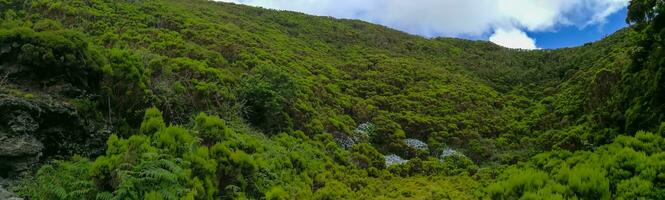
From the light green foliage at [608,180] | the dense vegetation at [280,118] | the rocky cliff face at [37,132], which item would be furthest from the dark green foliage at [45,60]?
the light green foliage at [608,180]

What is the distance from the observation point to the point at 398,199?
19.4 metres

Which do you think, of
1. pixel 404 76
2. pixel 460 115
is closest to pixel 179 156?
pixel 460 115

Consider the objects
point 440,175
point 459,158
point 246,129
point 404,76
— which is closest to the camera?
point 246,129

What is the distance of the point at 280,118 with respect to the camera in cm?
2297

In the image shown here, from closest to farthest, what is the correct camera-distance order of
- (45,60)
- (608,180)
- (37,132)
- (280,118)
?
(608,180)
(37,132)
(45,60)
(280,118)

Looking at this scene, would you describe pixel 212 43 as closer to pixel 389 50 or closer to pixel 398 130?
pixel 398 130

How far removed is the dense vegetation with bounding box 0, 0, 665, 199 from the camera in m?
10.3

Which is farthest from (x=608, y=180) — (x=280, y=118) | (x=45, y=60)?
(x=280, y=118)

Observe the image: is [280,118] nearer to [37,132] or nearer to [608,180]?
[37,132]

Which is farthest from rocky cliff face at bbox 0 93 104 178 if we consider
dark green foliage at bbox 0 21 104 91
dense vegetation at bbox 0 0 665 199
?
dark green foliage at bbox 0 21 104 91

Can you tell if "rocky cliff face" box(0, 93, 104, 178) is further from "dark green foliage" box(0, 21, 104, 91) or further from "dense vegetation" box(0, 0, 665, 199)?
"dark green foliage" box(0, 21, 104, 91)

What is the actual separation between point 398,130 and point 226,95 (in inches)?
492

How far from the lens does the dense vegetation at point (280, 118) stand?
33.9 feet

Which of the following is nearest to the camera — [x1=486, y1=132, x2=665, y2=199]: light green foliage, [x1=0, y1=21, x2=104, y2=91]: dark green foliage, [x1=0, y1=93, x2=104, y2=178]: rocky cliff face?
[x1=486, y1=132, x2=665, y2=199]: light green foliage
